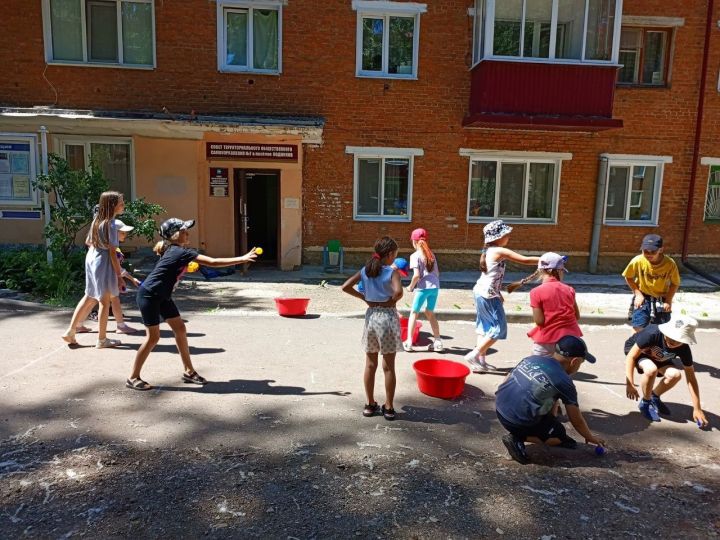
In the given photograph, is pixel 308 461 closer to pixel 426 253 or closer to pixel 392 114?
pixel 426 253

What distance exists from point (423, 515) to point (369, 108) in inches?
422

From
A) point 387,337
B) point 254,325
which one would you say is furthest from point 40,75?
point 387,337

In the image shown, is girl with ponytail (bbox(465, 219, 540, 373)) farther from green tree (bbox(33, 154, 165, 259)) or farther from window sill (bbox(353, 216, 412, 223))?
window sill (bbox(353, 216, 412, 223))

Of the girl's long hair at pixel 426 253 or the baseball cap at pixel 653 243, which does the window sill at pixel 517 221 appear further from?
the baseball cap at pixel 653 243

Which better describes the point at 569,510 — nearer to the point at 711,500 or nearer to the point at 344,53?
the point at 711,500

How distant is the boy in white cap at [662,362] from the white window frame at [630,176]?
906cm

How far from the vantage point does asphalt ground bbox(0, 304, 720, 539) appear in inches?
132

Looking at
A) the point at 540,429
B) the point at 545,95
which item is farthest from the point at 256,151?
the point at 540,429

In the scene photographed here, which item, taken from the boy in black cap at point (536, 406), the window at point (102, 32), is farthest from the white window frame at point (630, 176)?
the window at point (102, 32)

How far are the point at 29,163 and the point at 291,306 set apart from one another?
8.02 m

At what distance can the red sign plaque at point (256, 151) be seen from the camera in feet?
41.2

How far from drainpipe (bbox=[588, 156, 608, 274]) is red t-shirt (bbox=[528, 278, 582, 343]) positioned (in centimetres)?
930

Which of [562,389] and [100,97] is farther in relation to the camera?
[100,97]

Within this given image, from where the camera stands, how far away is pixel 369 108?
12.8 m
